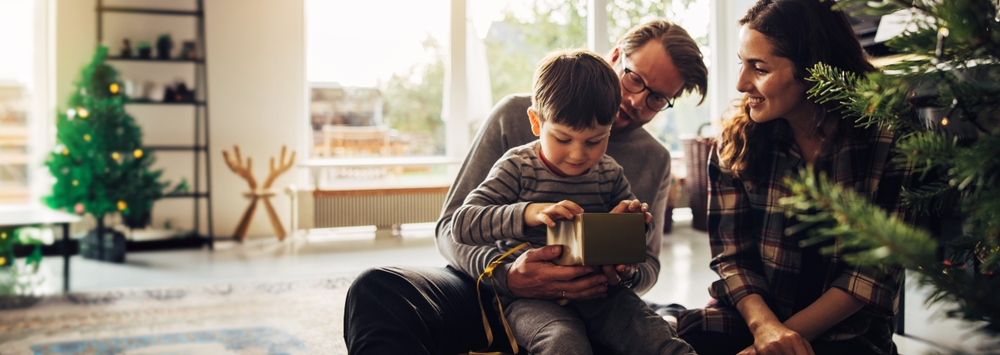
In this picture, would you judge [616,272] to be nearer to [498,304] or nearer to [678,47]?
[498,304]

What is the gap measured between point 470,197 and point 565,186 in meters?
0.19

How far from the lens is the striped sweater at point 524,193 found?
1363 mm

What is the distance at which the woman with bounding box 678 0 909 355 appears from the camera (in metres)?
1.37

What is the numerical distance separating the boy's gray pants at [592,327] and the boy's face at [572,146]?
263 millimetres

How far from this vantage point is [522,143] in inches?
71.5

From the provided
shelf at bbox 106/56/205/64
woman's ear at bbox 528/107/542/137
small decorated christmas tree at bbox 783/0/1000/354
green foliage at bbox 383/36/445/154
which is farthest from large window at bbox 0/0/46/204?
small decorated christmas tree at bbox 783/0/1000/354

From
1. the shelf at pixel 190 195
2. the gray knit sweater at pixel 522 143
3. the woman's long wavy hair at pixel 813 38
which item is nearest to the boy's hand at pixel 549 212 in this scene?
the gray knit sweater at pixel 522 143

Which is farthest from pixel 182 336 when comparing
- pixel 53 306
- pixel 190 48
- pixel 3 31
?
pixel 3 31

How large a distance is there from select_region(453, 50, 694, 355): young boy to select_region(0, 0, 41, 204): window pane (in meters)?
5.15

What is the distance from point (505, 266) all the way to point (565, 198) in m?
0.18

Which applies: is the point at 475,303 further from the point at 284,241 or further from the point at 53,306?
the point at 284,241

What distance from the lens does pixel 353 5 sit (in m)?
5.99

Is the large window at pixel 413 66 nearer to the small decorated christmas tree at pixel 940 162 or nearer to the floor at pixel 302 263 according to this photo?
the floor at pixel 302 263

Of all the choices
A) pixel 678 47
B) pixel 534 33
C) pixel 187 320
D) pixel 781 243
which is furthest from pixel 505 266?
pixel 534 33
